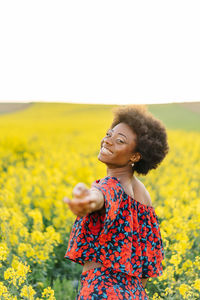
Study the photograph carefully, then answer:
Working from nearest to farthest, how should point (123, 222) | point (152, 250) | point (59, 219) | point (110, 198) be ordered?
1. point (110, 198)
2. point (123, 222)
3. point (152, 250)
4. point (59, 219)

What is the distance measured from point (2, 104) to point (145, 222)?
2423 cm

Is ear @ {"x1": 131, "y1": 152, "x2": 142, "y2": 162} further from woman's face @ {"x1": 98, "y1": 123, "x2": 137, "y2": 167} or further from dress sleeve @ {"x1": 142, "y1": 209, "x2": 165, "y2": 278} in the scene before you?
dress sleeve @ {"x1": 142, "y1": 209, "x2": 165, "y2": 278}

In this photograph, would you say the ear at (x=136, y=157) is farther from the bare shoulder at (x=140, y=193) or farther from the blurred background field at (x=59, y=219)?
the blurred background field at (x=59, y=219)

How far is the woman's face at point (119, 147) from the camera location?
193cm

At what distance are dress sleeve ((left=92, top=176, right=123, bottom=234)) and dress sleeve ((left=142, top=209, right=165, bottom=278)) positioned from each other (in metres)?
0.41

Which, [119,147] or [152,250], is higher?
[119,147]

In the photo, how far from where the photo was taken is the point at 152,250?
2158mm

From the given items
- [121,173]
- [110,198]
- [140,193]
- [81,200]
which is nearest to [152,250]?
[140,193]

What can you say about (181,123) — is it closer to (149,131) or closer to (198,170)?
(198,170)

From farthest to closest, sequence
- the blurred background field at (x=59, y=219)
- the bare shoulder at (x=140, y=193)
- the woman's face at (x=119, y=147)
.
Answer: the blurred background field at (x=59, y=219) → the bare shoulder at (x=140, y=193) → the woman's face at (x=119, y=147)

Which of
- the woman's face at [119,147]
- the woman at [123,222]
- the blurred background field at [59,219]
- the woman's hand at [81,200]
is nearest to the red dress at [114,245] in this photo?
the woman at [123,222]

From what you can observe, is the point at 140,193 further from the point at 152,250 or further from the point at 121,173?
the point at 152,250

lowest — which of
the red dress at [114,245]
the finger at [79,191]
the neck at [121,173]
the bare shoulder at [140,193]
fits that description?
the red dress at [114,245]

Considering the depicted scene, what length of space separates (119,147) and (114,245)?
510 millimetres
